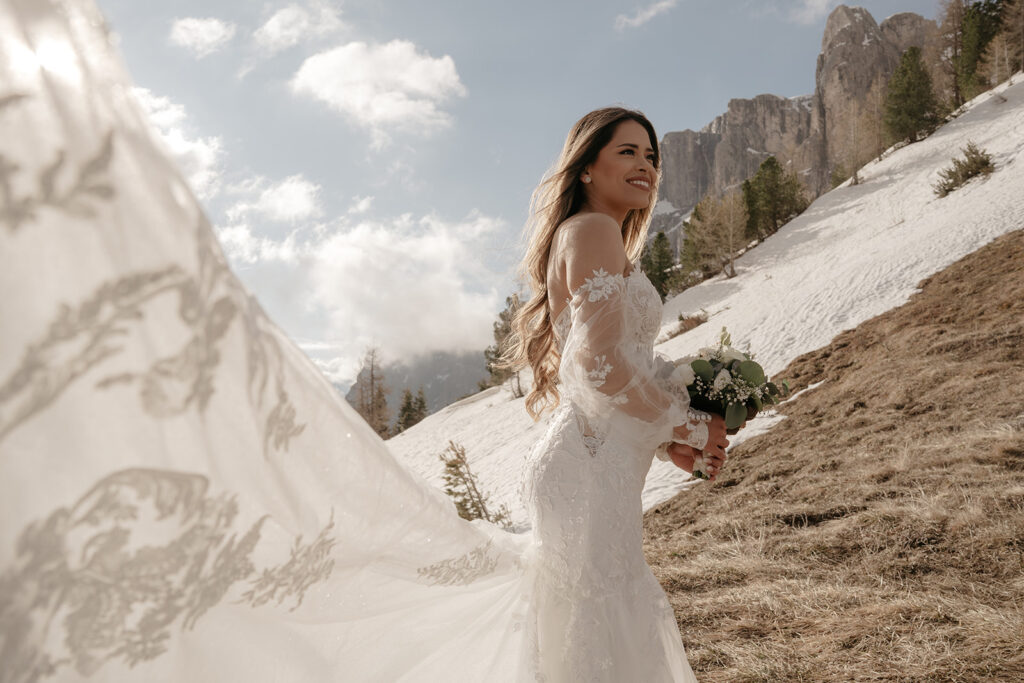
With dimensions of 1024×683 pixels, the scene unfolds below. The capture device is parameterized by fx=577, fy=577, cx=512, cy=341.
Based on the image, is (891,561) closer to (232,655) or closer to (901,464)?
(901,464)

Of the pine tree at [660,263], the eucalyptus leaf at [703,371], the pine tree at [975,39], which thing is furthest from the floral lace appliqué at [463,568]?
the pine tree at [975,39]

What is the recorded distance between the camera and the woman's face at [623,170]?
90.1 inches

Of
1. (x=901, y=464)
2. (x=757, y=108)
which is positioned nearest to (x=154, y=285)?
(x=901, y=464)

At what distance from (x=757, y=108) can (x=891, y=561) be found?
117m

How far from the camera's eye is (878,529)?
438cm

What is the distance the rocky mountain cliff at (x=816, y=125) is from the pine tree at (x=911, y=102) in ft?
4.78

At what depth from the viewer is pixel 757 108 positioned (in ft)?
342

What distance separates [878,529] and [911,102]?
1563 inches

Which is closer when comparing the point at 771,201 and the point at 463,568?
the point at 463,568

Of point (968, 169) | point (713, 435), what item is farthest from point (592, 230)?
point (968, 169)

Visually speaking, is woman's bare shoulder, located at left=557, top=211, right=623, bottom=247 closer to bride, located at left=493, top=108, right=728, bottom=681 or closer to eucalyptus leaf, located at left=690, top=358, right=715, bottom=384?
bride, located at left=493, top=108, right=728, bottom=681

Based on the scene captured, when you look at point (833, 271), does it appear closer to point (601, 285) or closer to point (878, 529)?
point (878, 529)

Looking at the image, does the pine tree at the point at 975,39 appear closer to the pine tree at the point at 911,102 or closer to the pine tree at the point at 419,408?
the pine tree at the point at 911,102

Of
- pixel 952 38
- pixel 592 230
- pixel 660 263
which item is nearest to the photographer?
pixel 592 230
